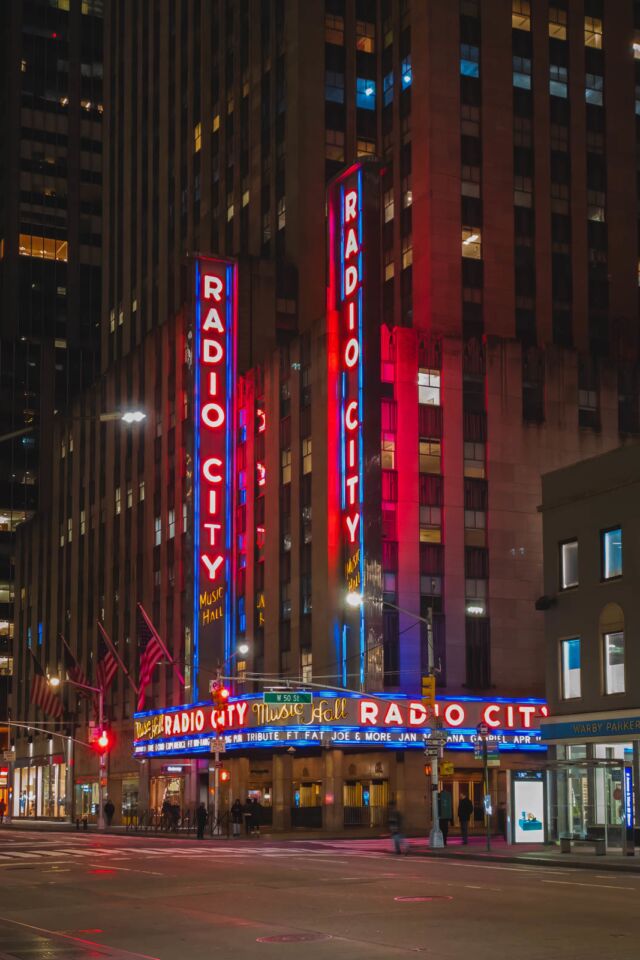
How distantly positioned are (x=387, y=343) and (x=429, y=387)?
3.22 m

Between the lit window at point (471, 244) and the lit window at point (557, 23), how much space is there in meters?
15.9

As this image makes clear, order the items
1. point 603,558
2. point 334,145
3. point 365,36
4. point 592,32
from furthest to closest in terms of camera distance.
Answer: point 365,36 < point 334,145 < point 592,32 < point 603,558

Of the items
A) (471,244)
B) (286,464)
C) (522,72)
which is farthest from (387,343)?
(522,72)

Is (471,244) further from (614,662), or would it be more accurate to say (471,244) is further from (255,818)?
(614,662)

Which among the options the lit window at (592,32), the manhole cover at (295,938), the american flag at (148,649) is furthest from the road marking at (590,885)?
the lit window at (592,32)

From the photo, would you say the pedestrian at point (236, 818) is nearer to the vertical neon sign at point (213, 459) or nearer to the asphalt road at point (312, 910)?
the vertical neon sign at point (213, 459)

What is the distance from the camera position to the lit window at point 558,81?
270 feet

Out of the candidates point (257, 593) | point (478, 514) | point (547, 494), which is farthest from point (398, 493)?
point (547, 494)

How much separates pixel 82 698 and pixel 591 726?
204ft

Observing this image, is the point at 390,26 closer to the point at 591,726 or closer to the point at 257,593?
the point at 257,593

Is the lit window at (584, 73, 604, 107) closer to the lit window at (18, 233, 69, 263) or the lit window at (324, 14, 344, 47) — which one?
the lit window at (324, 14, 344, 47)

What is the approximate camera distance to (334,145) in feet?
281

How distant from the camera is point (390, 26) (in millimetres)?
83688

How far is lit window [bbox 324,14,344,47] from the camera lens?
86312 millimetres
